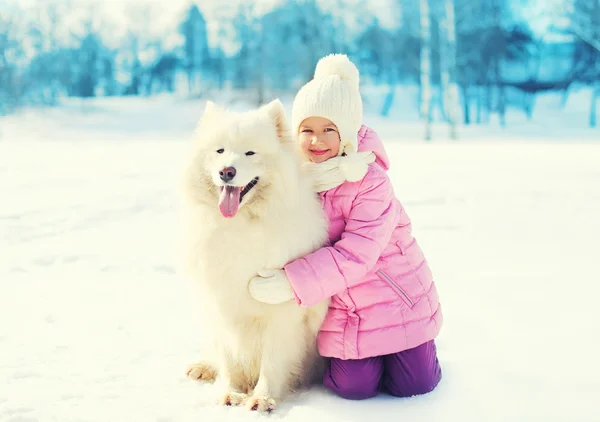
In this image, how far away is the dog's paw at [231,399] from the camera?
2.36 meters

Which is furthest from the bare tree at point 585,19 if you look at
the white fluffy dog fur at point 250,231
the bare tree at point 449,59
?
the white fluffy dog fur at point 250,231

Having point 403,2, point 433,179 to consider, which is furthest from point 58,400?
point 403,2

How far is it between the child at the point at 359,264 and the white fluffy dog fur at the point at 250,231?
108mm

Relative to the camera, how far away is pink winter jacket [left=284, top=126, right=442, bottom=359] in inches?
89.7

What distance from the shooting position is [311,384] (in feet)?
8.48

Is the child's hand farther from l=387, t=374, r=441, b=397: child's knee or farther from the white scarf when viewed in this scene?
l=387, t=374, r=441, b=397: child's knee

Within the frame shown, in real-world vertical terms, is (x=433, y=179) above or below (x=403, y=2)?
below

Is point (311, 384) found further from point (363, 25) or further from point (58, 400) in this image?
point (363, 25)

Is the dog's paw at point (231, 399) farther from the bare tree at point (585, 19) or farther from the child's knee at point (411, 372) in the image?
the bare tree at point (585, 19)

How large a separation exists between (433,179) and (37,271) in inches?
257

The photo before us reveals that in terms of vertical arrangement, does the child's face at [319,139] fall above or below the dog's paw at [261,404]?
above

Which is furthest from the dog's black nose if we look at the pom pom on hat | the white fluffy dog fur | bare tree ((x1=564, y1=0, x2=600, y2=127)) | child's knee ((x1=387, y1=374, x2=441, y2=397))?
bare tree ((x1=564, y1=0, x2=600, y2=127))

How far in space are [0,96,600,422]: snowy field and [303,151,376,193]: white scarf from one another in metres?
0.66

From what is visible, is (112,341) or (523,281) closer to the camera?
(112,341)
